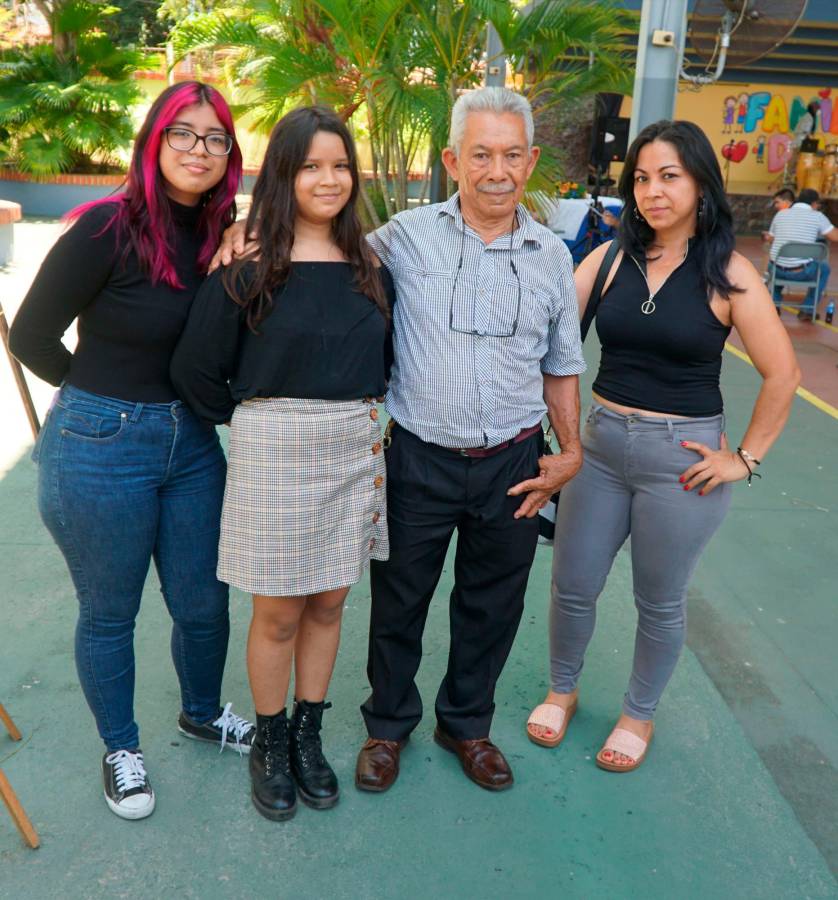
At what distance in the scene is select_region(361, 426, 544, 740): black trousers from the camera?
2.55 meters

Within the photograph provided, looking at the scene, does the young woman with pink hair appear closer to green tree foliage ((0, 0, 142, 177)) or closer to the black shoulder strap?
the black shoulder strap

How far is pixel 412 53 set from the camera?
867 cm

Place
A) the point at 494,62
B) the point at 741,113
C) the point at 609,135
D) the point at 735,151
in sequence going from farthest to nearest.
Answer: the point at 735,151
the point at 741,113
the point at 609,135
the point at 494,62

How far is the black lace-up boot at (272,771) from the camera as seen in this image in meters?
2.56

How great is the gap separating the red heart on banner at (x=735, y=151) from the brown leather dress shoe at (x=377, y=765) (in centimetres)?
2201

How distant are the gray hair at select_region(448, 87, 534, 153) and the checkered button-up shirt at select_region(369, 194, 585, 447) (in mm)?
191

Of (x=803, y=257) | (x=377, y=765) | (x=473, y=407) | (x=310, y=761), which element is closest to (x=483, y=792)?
(x=377, y=765)

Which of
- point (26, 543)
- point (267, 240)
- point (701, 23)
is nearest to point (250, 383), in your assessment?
point (267, 240)

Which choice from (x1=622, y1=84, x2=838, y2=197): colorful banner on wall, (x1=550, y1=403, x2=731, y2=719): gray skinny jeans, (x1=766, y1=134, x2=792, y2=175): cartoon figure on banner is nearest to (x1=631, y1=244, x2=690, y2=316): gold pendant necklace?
(x1=550, y1=403, x2=731, y2=719): gray skinny jeans

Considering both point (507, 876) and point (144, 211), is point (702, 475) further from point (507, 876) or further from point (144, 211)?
point (144, 211)

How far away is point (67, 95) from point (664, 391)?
54.9 feet

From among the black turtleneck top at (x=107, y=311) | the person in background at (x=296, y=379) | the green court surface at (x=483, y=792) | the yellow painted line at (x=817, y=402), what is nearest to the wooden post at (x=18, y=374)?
the black turtleneck top at (x=107, y=311)

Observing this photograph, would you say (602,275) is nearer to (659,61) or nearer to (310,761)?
(310,761)

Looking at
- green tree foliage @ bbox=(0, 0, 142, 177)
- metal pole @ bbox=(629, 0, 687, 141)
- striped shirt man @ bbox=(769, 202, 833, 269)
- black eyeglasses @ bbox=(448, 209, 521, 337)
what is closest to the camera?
black eyeglasses @ bbox=(448, 209, 521, 337)
